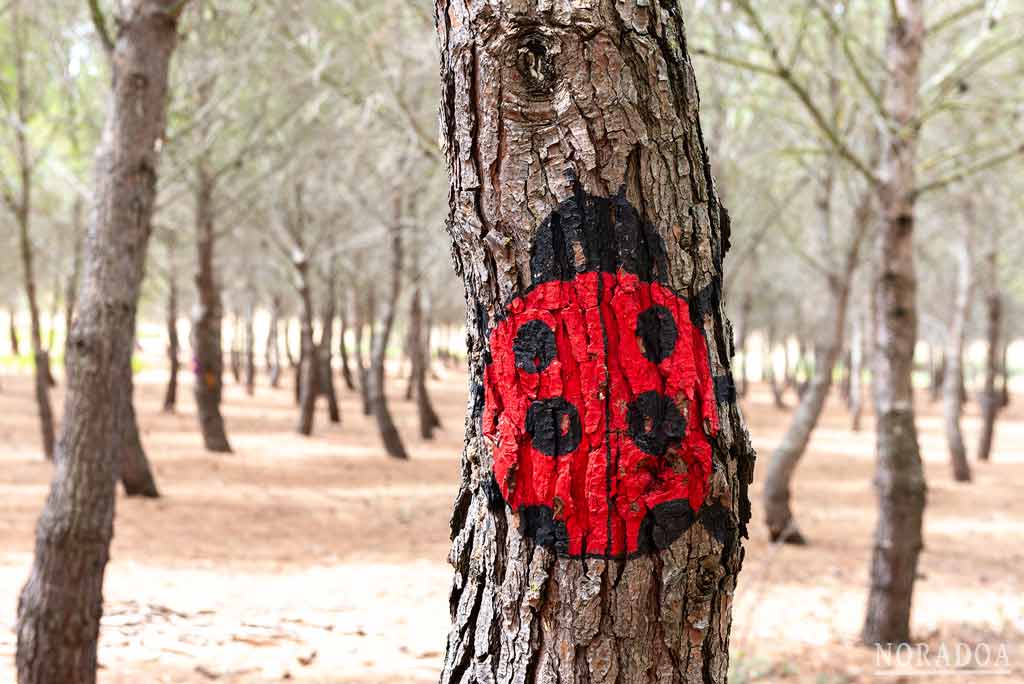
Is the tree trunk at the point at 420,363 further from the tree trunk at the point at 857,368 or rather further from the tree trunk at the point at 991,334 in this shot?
the tree trunk at the point at 857,368

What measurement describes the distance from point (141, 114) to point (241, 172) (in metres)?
10.2

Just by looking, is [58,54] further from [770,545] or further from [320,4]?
[770,545]

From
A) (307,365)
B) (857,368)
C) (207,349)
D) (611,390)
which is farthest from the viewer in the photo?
(857,368)

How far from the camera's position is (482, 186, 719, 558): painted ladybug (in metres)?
1.40

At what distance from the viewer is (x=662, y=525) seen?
1.41 meters

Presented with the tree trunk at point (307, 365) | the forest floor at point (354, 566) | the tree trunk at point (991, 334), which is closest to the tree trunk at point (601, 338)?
the forest floor at point (354, 566)

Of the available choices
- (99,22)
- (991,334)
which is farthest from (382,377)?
(99,22)

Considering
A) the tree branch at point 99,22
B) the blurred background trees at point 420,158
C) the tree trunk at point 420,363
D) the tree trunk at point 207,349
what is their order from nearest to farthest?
the tree branch at point 99,22 < the blurred background trees at point 420,158 < the tree trunk at point 207,349 < the tree trunk at point 420,363

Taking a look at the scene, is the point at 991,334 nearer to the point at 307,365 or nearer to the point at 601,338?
the point at 307,365

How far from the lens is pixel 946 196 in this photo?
14625 millimetres

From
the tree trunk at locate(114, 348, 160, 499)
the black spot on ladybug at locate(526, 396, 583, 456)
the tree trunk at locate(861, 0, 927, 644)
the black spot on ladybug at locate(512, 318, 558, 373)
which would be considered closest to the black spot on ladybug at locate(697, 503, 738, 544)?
the black spot on ladybug at locate(526, 396, 583, 456)

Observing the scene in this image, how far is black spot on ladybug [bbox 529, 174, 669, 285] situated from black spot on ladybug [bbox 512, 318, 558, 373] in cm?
8

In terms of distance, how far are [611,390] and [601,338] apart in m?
0.08

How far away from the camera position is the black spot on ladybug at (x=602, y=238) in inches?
55.2
